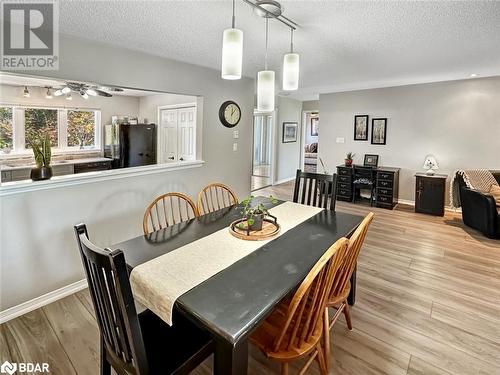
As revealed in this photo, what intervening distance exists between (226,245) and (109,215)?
5.61 feet

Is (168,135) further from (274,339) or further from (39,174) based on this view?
(274,339)

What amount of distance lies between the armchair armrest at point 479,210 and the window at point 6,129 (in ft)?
24.9

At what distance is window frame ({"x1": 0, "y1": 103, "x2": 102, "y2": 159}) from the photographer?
16.6 ft

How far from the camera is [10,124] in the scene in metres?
5.04

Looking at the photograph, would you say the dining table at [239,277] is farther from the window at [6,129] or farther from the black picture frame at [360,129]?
the window at [6,129]

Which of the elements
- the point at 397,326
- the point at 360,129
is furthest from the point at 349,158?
the point at 397,326

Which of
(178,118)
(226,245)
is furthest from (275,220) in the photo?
(178,118)

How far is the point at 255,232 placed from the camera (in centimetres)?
196

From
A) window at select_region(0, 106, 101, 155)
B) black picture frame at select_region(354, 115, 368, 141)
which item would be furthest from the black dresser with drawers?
window at select_region(0, 106, 101, 155)

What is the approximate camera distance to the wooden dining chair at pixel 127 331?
1.02m

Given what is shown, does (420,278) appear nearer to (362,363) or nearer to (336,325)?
(336,325)

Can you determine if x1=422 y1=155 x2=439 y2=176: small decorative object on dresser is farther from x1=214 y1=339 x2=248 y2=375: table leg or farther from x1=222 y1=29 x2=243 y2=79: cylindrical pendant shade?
x1=214 y1=339 x2=248 y2=375: table leg

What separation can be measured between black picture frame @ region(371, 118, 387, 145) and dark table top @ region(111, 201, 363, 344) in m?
4.23

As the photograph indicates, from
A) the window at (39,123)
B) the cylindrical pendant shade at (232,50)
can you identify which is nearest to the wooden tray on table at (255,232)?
the cylindrical pendant shade at (232,50)
